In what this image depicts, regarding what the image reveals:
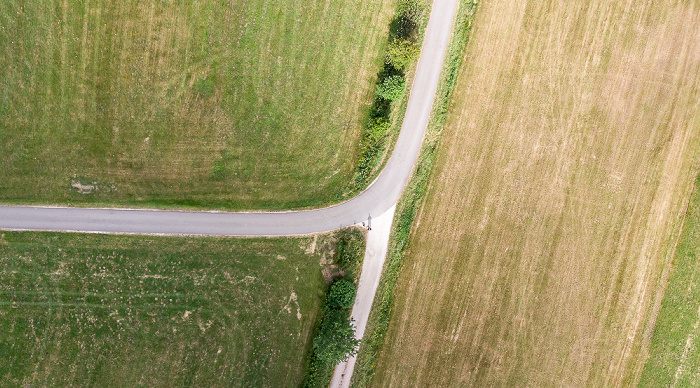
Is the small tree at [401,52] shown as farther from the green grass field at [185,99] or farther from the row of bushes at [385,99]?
the green grass field at [185,99]

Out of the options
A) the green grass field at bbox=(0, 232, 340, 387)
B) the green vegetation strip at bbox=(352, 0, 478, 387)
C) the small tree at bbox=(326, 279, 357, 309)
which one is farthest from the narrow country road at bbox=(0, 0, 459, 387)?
the small tree at bbox=(326, 279, 357, 309)

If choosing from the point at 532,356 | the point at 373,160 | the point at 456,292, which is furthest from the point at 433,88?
the point at 532,356

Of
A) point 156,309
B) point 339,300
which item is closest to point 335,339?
point 339,300

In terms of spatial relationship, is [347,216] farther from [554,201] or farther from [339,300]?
[554,201]

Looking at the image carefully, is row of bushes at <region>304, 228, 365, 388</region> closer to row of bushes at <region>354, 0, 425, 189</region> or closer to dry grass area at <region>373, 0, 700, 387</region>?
dry grass area at <region>373, 0, 700, 387</region>

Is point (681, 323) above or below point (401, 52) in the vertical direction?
below

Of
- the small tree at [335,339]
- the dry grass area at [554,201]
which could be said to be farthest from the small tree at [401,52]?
the small tree at [335,339]
